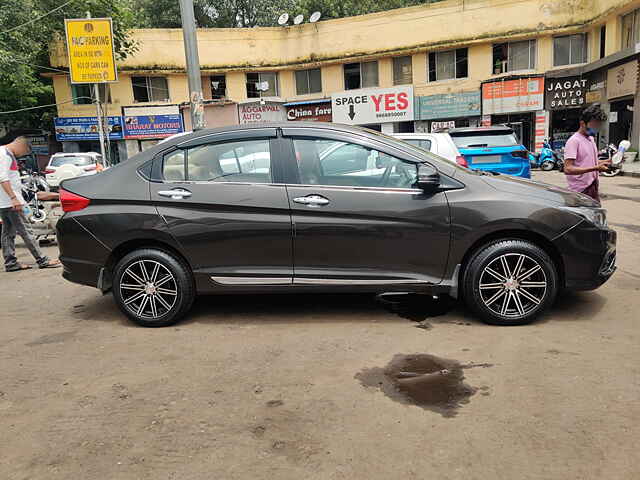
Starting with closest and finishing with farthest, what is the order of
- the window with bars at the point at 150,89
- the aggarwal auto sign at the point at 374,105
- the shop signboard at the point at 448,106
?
the shop signboard at the point at 448,106 < the aggarwal auto sign at the point at 374,105 < the window with bars at the point at 150,89

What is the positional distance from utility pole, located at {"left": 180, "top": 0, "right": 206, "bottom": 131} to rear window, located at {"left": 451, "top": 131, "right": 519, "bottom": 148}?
4.88 meters

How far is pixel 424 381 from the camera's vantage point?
10.4 feet

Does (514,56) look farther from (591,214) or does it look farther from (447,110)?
(591,214)

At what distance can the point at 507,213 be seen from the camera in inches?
153

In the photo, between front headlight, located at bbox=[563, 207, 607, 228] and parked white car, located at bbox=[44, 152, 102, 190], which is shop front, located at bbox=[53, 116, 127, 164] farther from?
front headlight, located at bbox=[563, 207, 607, 228]

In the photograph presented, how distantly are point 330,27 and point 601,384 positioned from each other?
27.6 m

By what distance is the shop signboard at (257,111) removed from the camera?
94.2ft

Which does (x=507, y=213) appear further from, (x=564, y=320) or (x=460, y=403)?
(x=460, y=403)

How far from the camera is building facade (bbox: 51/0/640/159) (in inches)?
973

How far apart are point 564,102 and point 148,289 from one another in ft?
84.5

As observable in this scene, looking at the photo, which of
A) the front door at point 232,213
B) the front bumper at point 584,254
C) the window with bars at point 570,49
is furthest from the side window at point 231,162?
the window with bars at point 570,49

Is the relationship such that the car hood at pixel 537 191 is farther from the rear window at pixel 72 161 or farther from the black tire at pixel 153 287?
the rear window at pixel 72 161

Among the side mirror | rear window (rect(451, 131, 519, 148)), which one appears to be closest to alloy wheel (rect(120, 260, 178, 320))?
the side mirror

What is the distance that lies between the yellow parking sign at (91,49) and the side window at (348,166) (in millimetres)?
15642
